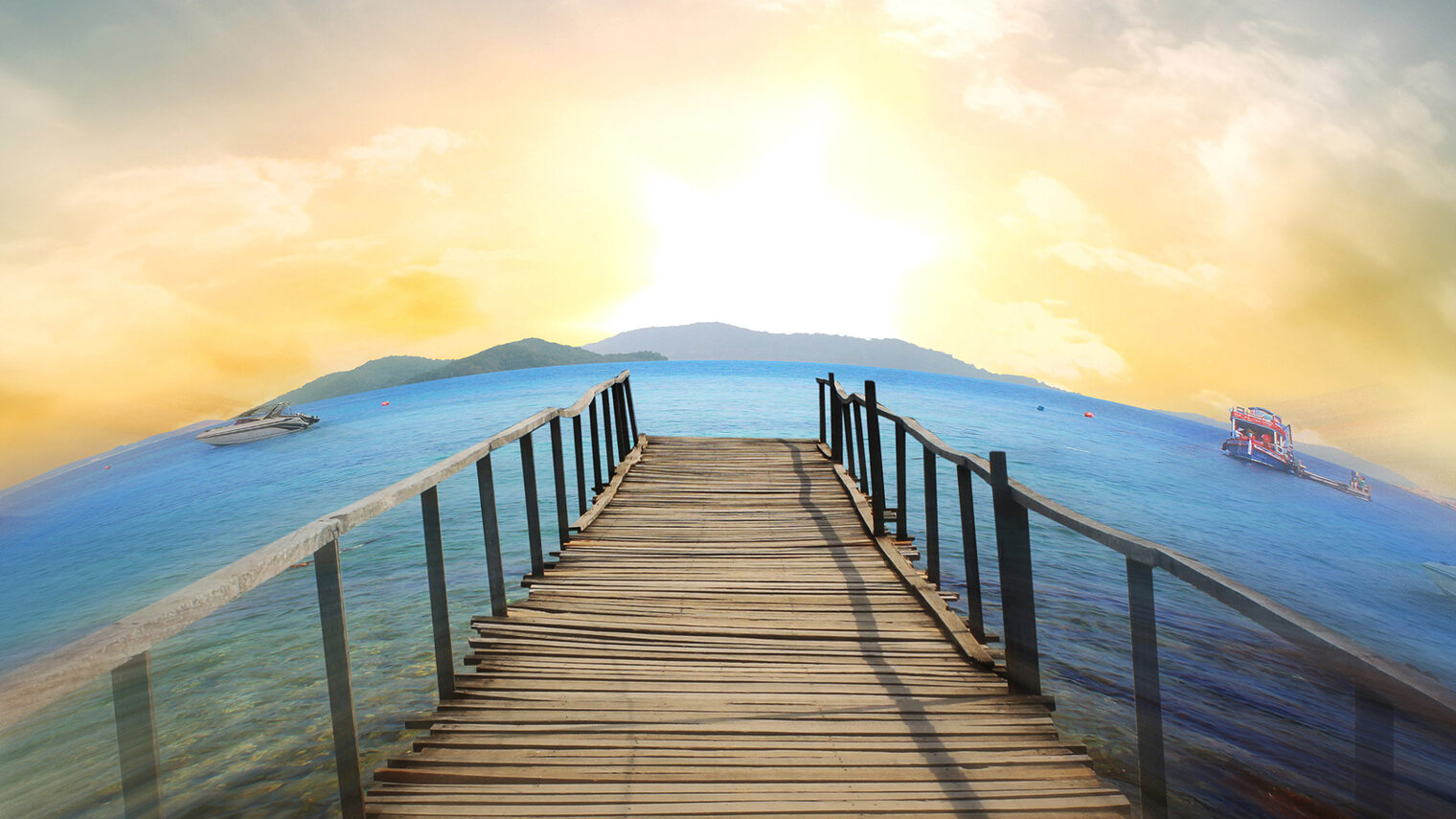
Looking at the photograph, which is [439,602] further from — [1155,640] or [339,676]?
[1155,640]

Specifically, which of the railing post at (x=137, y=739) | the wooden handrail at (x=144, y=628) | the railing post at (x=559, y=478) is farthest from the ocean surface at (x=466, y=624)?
the railing post at (x=559, y=478)

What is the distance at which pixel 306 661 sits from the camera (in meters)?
7.05

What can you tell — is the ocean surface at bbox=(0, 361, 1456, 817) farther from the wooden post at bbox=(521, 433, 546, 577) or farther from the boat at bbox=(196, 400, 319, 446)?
the boat at bbox=(196, 400, 319, 446)

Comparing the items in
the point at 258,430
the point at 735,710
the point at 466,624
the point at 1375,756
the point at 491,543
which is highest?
the point at 258,430

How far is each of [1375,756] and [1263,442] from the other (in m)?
53.0

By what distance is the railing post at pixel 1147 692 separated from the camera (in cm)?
221

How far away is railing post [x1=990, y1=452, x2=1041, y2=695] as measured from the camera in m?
2.96

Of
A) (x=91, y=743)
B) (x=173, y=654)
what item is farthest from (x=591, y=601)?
(x=173, y=654)

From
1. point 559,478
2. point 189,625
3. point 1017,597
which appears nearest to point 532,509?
point 559,478

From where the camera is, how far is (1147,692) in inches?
89.3

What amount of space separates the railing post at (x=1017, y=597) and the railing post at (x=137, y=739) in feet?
9.94

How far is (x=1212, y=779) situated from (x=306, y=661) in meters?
8.96

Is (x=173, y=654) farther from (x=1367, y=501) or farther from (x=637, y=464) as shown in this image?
(x=1367, y=501)

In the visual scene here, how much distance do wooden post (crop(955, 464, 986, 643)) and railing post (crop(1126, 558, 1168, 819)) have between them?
1.22 m
